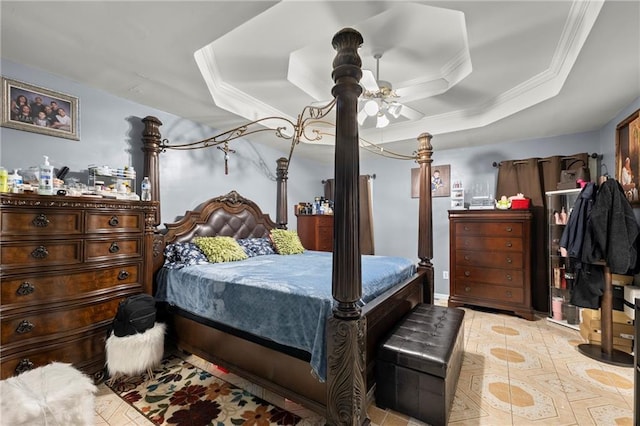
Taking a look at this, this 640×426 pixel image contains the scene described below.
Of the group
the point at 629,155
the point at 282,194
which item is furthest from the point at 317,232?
the point at 629,155

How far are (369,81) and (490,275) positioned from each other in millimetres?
3061

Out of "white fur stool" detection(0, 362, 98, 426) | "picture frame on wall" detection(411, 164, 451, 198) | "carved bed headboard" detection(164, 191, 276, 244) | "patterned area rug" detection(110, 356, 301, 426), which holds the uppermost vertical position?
"picture frame on wall" detection(411, 164, 451, 198)

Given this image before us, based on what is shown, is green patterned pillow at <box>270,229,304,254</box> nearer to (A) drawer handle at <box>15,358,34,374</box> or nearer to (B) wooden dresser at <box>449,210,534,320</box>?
(B) wooden dresser at <box>449,210,534,320</box>

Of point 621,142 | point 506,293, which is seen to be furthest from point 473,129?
point 506,293

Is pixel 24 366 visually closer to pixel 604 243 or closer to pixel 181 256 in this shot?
pixel 181 256

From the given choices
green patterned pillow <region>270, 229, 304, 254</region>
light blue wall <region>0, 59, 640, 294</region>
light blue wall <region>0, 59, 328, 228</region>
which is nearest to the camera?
light blue wall <region>0, 59, 328, 228</region>

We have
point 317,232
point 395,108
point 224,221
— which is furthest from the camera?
point 317,232

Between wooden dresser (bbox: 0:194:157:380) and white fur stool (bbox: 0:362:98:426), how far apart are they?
1.40 feet

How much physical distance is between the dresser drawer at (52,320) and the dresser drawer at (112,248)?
1.17 ft

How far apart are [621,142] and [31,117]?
5.62 m

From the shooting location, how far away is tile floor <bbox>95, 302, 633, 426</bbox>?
1730mm

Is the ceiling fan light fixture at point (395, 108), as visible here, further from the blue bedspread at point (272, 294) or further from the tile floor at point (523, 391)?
the tile floor at point (523, 391)

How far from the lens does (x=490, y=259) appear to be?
364 cm

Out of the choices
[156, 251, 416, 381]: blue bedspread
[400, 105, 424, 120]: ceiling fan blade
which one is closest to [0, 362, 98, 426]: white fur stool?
[156, 251, 416, 381]: blue bedspread
